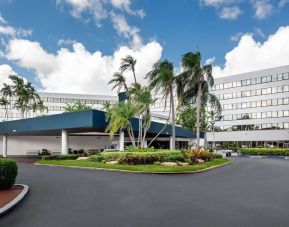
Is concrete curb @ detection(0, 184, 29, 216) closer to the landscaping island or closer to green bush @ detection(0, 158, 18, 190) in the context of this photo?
green bush @ detection(0, 158, 18, 190)

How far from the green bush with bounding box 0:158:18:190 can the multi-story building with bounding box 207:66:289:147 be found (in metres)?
67.0

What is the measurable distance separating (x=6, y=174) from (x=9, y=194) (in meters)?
1.08

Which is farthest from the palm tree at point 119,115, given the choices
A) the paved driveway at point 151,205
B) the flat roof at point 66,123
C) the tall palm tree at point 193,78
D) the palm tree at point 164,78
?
the paved driveway at point 151,205

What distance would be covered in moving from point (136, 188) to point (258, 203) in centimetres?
544

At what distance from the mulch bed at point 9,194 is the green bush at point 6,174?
274 millimetres

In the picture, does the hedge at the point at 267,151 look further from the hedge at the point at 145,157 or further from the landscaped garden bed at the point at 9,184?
the landscaped garden bed at the point at 9,184

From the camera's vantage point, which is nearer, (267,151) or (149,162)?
(149,162)

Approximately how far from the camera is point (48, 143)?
1965 inches

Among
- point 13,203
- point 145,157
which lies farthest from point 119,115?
point 13,203

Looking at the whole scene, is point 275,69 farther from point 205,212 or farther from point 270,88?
point 205,212

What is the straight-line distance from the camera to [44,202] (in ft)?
34.0

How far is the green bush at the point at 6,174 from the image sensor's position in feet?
39.2

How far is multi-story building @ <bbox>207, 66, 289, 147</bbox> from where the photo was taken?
68.9 metres

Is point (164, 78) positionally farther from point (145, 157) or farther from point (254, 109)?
point (254, 109)
